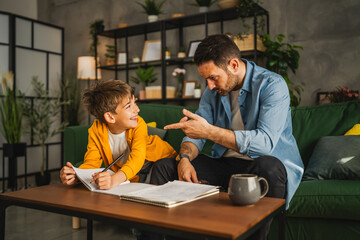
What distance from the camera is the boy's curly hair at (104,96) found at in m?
1.66

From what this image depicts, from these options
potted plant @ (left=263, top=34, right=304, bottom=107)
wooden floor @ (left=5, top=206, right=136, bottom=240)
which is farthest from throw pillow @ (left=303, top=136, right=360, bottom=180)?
potted plant @ (left=263, top=34, right=304, bottom=107)

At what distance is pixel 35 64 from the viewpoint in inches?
173

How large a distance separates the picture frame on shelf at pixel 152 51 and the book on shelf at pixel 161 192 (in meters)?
3.21

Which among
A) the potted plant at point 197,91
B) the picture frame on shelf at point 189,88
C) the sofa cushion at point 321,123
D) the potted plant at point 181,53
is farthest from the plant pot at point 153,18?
the sofa cushion at point 321,123

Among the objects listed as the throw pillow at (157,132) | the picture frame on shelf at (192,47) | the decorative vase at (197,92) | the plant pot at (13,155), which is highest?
the picture frame on shelf at (192,47)

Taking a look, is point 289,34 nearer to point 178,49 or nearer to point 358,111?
point 178,49

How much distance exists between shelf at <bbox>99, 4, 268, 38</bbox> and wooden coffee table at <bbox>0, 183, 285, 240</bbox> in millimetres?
3024

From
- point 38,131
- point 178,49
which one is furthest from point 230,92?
point 38,131

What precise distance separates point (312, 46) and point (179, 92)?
1686 millimetres

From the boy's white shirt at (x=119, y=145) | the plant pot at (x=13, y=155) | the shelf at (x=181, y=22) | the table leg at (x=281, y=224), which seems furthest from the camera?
the shelf at (x=181, y=22)

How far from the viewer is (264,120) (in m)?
1.47

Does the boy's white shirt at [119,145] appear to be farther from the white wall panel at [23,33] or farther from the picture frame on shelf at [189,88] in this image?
the white wall panel at [23,33]

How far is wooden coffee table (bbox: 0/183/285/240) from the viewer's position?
805 mm

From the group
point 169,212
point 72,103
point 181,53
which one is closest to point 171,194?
point 169,212
